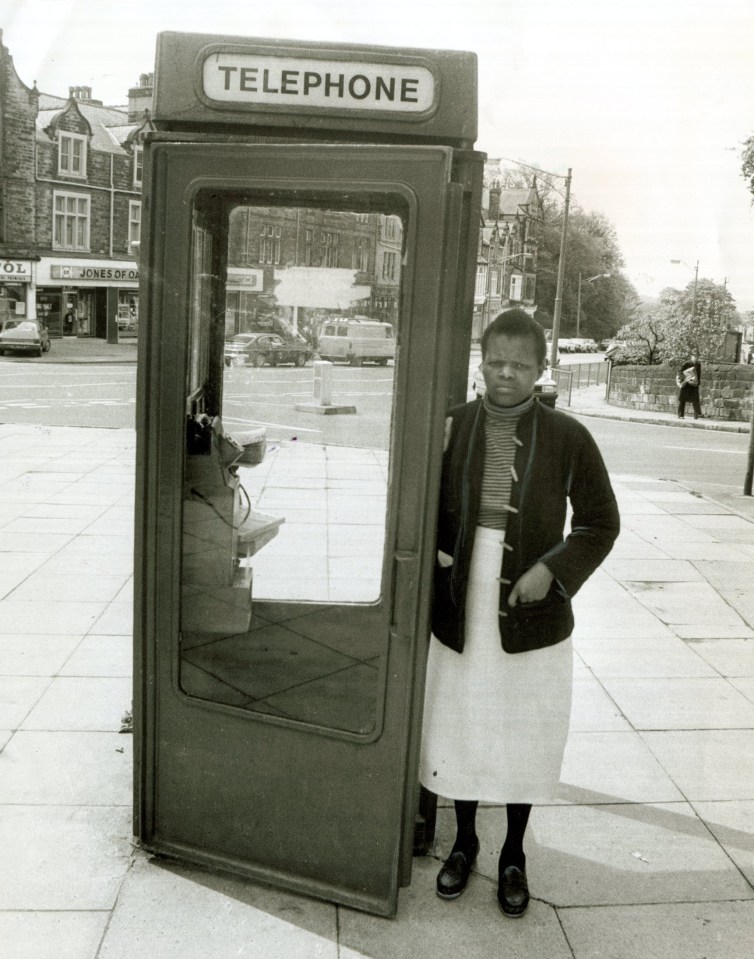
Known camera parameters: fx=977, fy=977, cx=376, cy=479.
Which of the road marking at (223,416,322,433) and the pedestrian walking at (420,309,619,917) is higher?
the road marking at (223,416,322,433)

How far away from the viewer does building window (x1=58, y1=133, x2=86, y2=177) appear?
130 feet

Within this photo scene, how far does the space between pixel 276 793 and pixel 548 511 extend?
118cm

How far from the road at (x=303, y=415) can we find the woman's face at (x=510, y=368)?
319 millimetres

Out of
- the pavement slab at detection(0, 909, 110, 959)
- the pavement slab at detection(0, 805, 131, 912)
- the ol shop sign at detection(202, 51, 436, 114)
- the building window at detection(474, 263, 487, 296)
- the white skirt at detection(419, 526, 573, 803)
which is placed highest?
the ol shop sign at detection(202, 51, 436, 114)

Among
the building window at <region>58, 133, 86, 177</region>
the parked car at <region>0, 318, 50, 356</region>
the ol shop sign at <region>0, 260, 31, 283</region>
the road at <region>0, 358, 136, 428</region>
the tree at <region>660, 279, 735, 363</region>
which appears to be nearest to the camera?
the road at <region>0, 358, 136, 428</region>

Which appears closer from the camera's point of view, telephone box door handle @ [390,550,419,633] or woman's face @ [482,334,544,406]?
telephone box door handle @ [390,550,419,633]

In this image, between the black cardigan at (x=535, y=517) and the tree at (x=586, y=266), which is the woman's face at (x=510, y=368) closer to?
the black cardigan at (x=535, y=517)

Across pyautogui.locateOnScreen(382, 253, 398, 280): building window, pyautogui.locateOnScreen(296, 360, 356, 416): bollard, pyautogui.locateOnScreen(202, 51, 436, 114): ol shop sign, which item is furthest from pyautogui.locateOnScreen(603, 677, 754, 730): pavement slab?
pyautogui.locateOnScreen(202, 51, 436, 114): ol shop sign

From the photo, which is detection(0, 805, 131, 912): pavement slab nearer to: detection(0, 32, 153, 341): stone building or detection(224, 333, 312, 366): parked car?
detection(224, 333, 312, 366): parked car

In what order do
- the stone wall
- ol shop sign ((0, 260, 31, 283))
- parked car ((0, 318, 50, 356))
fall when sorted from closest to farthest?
the stone wall
parked car ((0, 318, 50, 356))
ol shop sign ((0, 260, 31, 283))

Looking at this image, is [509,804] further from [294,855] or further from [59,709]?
[59,709]

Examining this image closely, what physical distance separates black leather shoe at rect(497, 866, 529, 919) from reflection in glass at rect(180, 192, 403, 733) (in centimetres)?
66

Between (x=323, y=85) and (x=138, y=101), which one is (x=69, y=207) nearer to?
(x=138, y=101)

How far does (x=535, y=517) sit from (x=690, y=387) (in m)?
23.0
